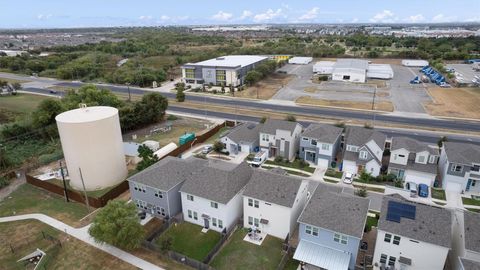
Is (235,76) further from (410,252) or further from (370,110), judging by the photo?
(410,252)

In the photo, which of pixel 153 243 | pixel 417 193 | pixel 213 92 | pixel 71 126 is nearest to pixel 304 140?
pixel 417 193

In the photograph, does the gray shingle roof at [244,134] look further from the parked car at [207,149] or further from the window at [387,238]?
the window at [387,238]

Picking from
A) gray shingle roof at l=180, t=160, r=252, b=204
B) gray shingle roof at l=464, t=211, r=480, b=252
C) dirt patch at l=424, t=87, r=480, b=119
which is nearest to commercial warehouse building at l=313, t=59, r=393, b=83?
dirt patch at l=424, t=87, r=480, b=119

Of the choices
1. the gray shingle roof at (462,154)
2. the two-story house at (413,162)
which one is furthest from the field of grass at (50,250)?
the gray shingle roof at (462,154)

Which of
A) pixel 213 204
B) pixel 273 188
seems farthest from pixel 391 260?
pixel 213 204

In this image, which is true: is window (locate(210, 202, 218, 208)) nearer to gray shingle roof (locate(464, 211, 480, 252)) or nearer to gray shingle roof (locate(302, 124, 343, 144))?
gray shingle roof (locate(302, 124, 343, 144))

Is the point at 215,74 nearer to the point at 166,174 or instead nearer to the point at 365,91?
the point at 365,91
